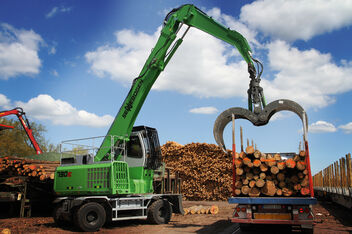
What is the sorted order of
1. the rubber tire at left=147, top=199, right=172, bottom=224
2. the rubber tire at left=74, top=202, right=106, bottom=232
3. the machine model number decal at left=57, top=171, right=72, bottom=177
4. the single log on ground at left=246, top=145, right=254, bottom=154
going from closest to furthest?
the single log on ground at left=246, top=145, right=254, bottom=154 < the rubber tire at left=74, top=202, right=106, bottom=232 < the machine model number decal at left=57, top=171, right=72, bottom=177 < the rubber tire at left=147, top=199, right=172, bottom=224

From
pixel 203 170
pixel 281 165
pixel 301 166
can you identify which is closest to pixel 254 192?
pixel 281 165

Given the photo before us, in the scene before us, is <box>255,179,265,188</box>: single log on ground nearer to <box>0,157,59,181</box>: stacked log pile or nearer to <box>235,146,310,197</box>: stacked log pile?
<box>235,146,310,197</box>: stacked log pile

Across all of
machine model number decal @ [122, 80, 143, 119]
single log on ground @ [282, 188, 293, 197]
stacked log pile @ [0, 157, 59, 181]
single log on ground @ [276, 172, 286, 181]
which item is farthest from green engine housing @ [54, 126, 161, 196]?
single log on ground @ [282, 188, 293, 197]

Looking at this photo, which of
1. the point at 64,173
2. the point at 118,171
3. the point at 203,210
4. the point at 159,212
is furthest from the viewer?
the point at 203,210

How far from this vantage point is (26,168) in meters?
11.6

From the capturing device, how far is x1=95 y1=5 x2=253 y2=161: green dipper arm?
34.7 feet

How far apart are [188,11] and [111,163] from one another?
577cm

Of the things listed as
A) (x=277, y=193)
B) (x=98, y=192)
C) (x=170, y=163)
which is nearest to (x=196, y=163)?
(x=170, y=163)

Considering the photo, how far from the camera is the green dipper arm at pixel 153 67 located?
10.6 metres

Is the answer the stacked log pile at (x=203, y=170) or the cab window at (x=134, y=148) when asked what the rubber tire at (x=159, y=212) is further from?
the stacked log pile at (x=203, y=170)

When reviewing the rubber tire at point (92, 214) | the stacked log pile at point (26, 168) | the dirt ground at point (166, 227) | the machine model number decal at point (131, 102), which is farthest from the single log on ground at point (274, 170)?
the stacked log pile at point (26, 168)

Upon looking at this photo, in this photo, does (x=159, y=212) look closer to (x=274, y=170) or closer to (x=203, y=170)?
(x=274, y=170)

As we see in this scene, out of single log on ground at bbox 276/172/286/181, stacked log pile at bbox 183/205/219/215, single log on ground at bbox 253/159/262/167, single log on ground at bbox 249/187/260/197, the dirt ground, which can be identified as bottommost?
the dirt ground

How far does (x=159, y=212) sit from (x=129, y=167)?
1.78m
